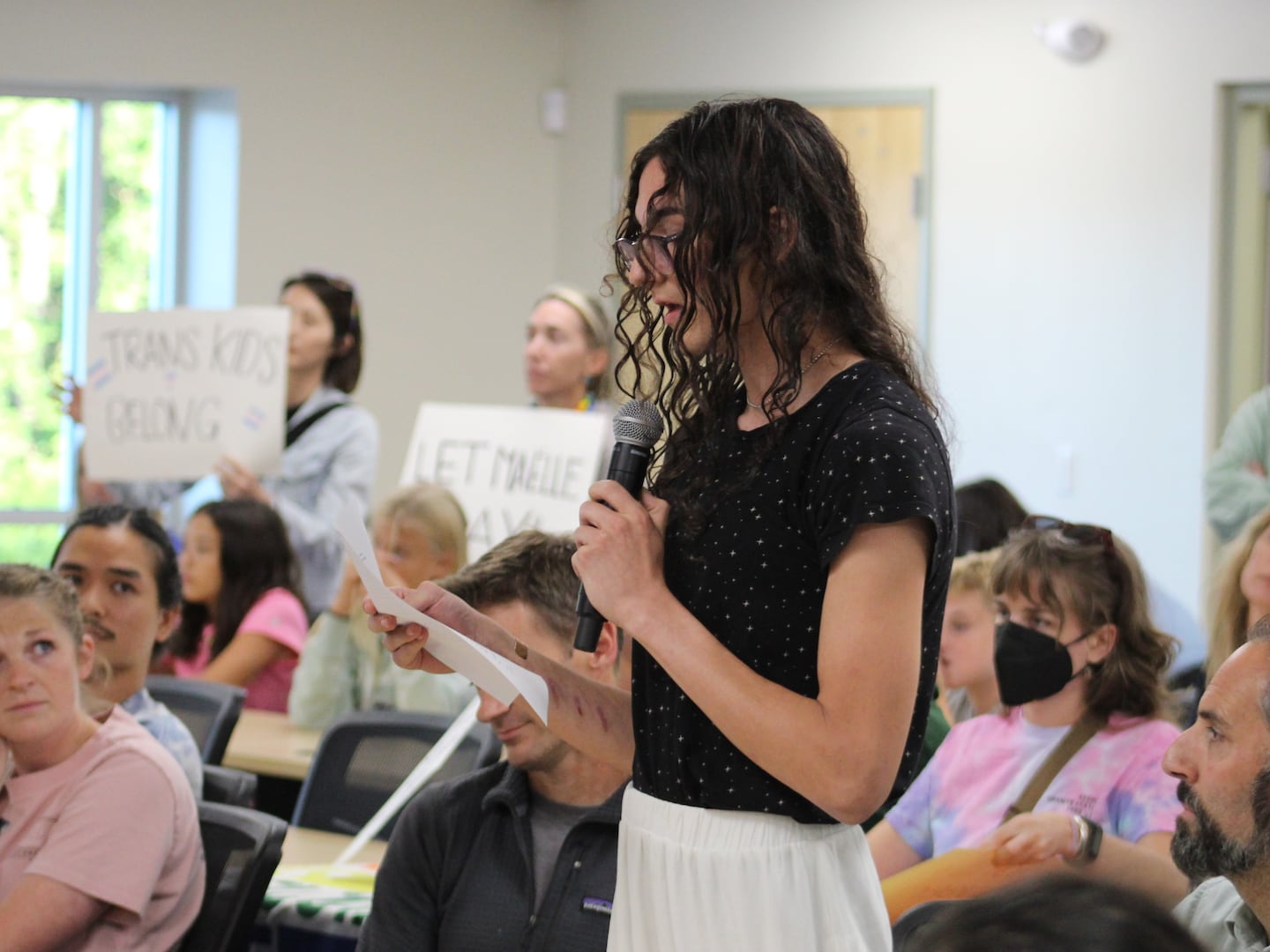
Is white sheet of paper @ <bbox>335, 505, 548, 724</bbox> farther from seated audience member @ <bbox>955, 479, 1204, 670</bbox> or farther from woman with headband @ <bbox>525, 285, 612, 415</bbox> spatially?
woman with headband @ <bbox>525, 285, 612, 415</bbox>

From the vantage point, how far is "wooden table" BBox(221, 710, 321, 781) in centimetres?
336

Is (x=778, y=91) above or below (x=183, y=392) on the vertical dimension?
above

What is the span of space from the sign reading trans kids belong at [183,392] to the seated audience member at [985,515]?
2003 mm

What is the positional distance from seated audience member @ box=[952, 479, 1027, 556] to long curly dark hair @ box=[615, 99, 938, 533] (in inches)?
97.7

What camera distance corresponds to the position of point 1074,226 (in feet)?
19.7

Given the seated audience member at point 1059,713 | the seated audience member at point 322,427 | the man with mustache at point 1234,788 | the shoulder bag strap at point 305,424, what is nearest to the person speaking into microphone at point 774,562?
the man with mustache at point 1234,788

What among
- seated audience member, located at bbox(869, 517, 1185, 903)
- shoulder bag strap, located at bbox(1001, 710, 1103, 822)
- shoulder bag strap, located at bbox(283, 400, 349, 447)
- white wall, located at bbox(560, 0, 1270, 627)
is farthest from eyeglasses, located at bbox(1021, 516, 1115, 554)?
white wall, located at bbox(560, 0, 1270, 627)

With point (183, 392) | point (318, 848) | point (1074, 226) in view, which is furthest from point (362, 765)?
point (1074, 226)

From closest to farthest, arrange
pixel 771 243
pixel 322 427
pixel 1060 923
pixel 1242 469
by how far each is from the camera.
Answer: pixel 1060 923
pixel 771 243
pixel 1242 469
pixel 322 427

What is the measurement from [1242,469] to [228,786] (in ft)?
8.88

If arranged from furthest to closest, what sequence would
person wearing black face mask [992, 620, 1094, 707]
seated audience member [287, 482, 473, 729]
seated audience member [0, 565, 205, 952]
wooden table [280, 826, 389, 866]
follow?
seated audience member [287, 482, 473, 729]
wooden table [280, 826, 389, 866]
person wearing black face mask [992, 620, 1094, 707]
seated audience member [0, 565, 205, 952]

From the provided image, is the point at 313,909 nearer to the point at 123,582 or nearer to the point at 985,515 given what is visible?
the point at 123,582

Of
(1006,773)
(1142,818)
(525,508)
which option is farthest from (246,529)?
(1142,818)

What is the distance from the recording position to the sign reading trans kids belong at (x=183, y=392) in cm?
468
